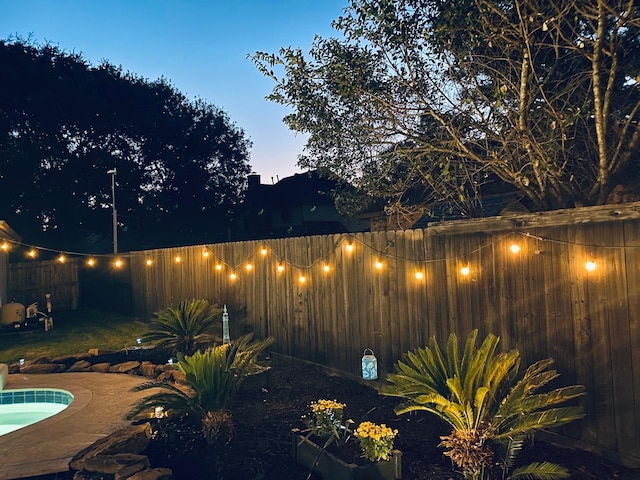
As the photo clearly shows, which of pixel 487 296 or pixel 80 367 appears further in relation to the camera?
pixel 80 367

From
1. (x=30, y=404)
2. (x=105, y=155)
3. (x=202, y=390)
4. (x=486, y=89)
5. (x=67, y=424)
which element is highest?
(x=105, y=155)

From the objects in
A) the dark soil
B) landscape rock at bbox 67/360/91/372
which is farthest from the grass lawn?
the dark soil

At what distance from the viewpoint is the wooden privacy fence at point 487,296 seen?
3.59 meters

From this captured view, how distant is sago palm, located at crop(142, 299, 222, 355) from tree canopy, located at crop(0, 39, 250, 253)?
1477 cm

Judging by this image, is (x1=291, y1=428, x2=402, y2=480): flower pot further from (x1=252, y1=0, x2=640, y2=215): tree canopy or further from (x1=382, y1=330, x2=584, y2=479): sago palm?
(x1=252, y1=0, x2=640, y2=215): tree canopy

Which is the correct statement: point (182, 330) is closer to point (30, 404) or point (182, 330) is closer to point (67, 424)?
point (30, 404)

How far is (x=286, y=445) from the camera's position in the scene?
14.0ft

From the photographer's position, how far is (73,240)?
71.1 feet

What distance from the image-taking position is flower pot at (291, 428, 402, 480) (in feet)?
11.0

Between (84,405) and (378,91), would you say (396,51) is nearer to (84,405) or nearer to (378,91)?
(378,91)

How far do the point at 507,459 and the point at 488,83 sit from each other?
4.51 m

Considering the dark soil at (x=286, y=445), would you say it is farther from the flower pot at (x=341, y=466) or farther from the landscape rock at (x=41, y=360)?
the landscape rock at (x=41, y=360)

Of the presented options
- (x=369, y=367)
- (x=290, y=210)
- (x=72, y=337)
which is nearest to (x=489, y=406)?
(x=369, y=367)

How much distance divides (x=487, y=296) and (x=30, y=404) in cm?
658
